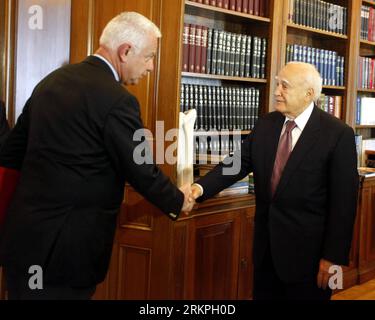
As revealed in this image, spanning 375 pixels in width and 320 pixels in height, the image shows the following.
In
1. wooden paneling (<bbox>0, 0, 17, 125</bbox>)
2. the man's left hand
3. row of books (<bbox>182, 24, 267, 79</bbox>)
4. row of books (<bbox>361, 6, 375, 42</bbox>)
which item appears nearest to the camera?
the man's left hand

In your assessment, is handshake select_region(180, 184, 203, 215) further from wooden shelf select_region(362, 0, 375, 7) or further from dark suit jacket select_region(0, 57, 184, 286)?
wooden shelf select_region(362, 0, 375, 7)

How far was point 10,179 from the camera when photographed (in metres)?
2.11

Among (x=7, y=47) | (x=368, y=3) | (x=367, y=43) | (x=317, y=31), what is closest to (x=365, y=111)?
(x=367, y=43)

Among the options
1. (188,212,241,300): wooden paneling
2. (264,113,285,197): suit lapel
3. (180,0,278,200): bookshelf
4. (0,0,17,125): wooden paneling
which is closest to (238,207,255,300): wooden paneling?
(188,212,241,300): wooden paneling

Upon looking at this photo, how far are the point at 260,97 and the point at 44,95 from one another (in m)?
2.31

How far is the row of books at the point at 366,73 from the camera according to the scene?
4.94 m

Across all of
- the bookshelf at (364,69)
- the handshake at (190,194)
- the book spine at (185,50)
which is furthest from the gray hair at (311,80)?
the bookshelf at (364,69)

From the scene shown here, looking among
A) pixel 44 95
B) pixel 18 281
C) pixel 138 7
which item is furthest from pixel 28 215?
pixel 138 7

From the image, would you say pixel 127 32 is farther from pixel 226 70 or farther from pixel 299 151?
pixel 226 70

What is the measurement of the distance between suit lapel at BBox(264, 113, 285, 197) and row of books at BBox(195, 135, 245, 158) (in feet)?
2.93

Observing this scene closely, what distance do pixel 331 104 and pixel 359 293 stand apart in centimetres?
157

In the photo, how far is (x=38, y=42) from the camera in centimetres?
307

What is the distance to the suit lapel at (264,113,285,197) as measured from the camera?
248 centimetres

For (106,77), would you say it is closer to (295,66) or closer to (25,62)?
(295,66)
